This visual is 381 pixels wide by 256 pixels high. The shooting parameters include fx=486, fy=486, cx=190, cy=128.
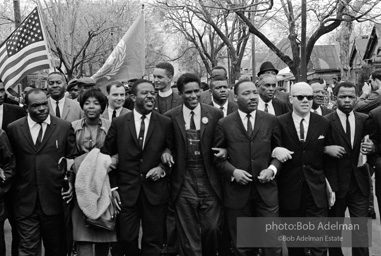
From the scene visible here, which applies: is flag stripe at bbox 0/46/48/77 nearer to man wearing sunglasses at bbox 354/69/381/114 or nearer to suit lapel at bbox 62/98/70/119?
suit lapel at bbox 62/98/70/119

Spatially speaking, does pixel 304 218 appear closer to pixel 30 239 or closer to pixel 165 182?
pixel 165 182

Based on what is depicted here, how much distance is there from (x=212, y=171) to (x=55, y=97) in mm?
3094

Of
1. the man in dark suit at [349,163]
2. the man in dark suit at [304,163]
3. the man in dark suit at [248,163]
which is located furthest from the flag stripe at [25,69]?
the man in dark suit at [349,163]

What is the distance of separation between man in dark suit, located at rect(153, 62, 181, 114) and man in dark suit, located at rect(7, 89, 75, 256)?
2.14 m

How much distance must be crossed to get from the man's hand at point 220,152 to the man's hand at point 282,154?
1.77ft

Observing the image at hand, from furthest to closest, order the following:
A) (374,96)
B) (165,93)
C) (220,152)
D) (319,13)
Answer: (319,13) < (165,93) < (374,96) < (220,152)

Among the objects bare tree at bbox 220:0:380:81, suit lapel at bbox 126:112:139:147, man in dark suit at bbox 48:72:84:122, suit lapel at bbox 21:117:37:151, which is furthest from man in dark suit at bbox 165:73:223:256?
bare tree at bbox 220:0:380:81

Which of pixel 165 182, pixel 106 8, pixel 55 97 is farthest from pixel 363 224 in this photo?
pixel 106 8

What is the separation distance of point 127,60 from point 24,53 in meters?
1.62

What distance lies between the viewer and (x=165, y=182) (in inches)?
222

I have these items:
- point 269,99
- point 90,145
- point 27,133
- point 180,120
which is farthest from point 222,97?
point 27,133

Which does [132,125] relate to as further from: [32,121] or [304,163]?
[304,163]

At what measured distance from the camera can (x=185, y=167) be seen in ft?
18.2

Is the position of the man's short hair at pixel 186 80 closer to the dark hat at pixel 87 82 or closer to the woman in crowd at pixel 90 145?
the woman in crowd at pixel 90 145
